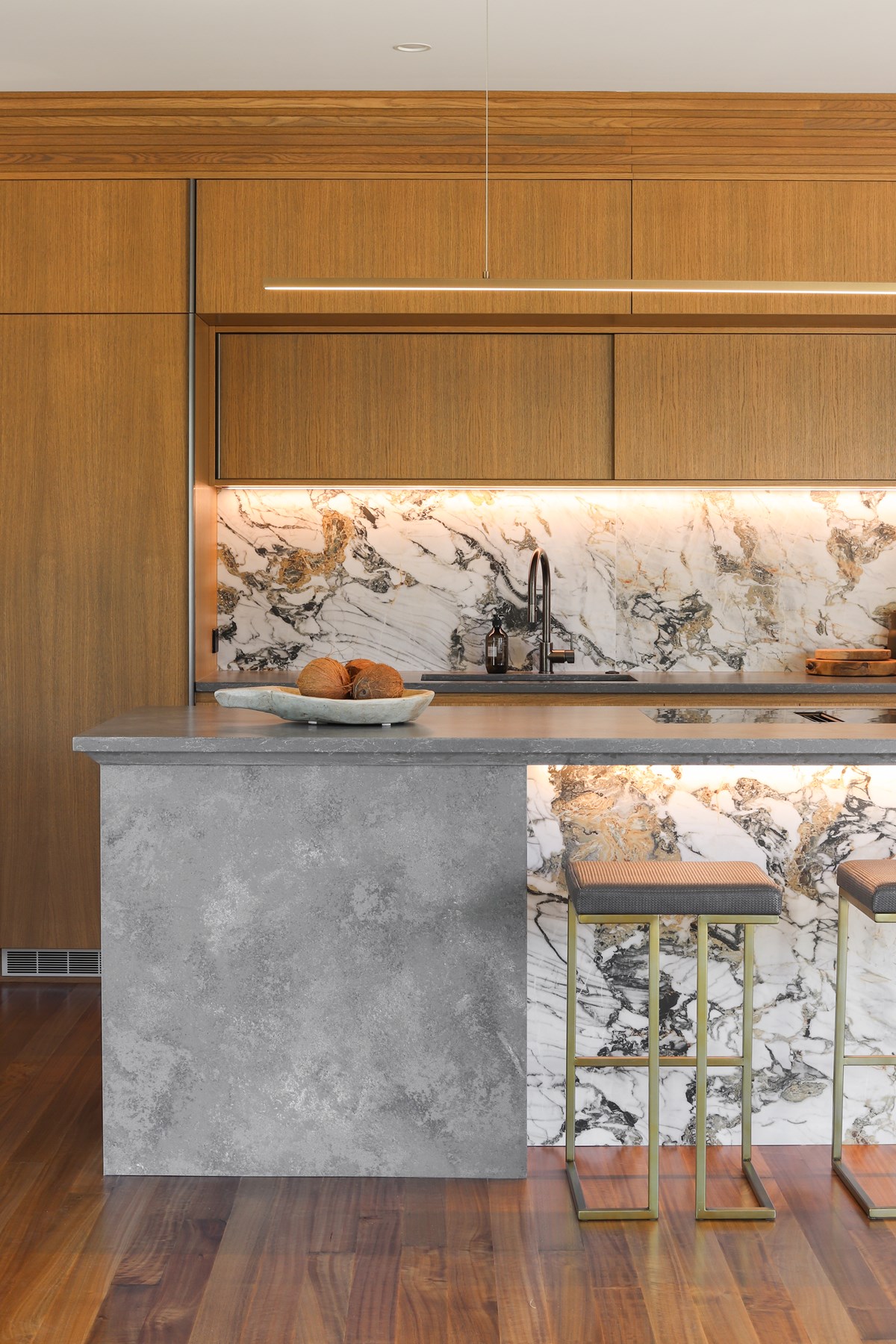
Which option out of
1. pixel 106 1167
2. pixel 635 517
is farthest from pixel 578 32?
pixel 106 1167

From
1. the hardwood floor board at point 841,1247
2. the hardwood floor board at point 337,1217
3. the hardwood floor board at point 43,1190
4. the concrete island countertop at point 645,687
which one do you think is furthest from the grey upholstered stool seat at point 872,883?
the hardwood floor board at point 43,1190

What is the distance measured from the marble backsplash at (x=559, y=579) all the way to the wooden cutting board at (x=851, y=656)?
300mm

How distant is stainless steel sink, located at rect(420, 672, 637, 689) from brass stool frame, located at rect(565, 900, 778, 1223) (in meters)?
1.66

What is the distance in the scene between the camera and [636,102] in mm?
4215

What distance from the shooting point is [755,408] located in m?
4.49

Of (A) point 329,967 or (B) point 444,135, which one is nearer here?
(A) point 329,967

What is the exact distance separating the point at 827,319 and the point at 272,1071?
10.4ft

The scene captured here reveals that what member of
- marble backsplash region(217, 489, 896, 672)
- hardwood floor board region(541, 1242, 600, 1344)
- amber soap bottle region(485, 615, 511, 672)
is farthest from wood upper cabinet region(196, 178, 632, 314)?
hardwood floor board region(541, 1242, 600, 1344)

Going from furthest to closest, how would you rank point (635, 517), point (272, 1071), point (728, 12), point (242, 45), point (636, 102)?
point (635, 517)
point (636, 102)
point (242, 45)
point (728, 12)
point (272, 1071)

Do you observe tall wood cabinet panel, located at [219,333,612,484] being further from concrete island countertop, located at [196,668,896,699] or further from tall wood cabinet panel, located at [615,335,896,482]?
concrete island countertop, located at [196,668,896,699]

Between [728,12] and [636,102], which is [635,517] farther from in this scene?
[728,12]

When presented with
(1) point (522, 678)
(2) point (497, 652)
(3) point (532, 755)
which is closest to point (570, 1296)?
(3) point (532, 755)

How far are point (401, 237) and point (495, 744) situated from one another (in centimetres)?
Answer: 235

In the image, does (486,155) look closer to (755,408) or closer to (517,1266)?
(755,408)
